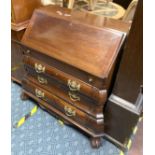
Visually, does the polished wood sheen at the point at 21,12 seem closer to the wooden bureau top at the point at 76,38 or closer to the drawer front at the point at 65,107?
the wooden bureau top at the point at 76,38

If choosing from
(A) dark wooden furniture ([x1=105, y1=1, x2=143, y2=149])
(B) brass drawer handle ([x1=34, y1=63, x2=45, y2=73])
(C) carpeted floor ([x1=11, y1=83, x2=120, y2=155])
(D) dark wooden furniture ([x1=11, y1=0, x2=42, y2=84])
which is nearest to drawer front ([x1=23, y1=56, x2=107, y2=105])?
(B) brass drawer handle ([x1=34, y1=63, x2=45, y2=73])

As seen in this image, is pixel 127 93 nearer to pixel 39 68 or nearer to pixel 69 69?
pixel 69 69

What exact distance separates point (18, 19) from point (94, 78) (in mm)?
865

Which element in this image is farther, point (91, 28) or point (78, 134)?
point (78, 134)

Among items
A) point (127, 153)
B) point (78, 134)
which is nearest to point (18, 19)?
point (78, 134)

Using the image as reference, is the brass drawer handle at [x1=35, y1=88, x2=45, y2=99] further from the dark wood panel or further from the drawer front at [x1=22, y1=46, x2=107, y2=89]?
the dark wood panel

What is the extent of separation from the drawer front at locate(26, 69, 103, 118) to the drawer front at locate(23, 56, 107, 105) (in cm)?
5

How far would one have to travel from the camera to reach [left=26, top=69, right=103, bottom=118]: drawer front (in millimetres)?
1345

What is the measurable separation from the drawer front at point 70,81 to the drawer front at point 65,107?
156 mm

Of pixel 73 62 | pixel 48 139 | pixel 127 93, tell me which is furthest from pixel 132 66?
pixel 48 139

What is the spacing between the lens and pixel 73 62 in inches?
49.8

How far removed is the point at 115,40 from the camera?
1.18m
